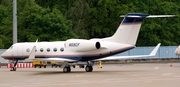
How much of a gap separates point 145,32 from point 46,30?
20150 mm

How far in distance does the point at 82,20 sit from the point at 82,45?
42.7m

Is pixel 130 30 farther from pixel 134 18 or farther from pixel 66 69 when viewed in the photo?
pixel 66 69

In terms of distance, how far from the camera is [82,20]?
269ft

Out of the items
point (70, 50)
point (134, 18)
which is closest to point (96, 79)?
point (134, 18)

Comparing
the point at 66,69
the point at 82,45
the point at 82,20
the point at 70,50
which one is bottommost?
the point at 66,69

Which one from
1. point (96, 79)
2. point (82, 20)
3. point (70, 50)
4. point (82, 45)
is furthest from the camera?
point (82, 20)

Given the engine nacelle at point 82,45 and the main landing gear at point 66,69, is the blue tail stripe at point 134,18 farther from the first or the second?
the main landing gear at point 66,69

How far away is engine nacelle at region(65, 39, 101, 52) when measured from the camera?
38.7 m

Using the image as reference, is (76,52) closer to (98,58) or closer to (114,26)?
(98,58)

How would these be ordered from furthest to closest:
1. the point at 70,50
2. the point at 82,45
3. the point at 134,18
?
the point at 70,50, the point at 82,45, the point at 134,18

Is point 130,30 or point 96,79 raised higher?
point 130,30

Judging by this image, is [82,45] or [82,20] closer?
[82,45]

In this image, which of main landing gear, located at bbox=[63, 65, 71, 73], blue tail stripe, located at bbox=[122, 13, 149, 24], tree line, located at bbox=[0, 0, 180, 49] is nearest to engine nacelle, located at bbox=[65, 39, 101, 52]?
main landing gear, located at bbox=[63, 65, 71, 73]

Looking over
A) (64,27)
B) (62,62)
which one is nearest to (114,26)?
(64,27)
